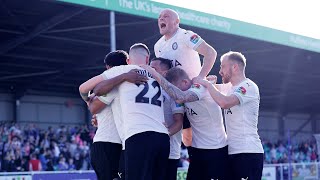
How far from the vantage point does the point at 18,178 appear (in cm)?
1478

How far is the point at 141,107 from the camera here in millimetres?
5738

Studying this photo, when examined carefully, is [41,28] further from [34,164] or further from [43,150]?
[34,164]

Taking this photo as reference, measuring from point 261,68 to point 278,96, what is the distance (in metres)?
10.3

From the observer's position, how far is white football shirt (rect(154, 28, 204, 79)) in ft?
21.9

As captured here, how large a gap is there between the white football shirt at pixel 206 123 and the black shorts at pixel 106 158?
0.85 m

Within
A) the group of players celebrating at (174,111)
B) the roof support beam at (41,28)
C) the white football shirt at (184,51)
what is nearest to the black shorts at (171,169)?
the group of players celebrating at (174,111)

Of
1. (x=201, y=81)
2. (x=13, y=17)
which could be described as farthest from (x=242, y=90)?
(x=13, y=17)

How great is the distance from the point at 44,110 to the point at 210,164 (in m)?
28.7

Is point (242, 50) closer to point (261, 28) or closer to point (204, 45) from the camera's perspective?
point (261, 28)

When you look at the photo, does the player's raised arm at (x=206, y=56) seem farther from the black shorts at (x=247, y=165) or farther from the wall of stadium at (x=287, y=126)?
the wall of stadium at (x=287, y=126)

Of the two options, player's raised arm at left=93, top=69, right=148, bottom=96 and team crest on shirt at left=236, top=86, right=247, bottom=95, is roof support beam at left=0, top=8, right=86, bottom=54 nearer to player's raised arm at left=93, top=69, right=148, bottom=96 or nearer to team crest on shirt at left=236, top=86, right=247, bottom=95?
team crest on shirt at left=236, top=86, right=247, bottom=95

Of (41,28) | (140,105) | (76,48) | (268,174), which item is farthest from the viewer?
(76,48)

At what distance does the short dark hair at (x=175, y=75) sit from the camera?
6312mm

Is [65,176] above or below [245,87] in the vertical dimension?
below
